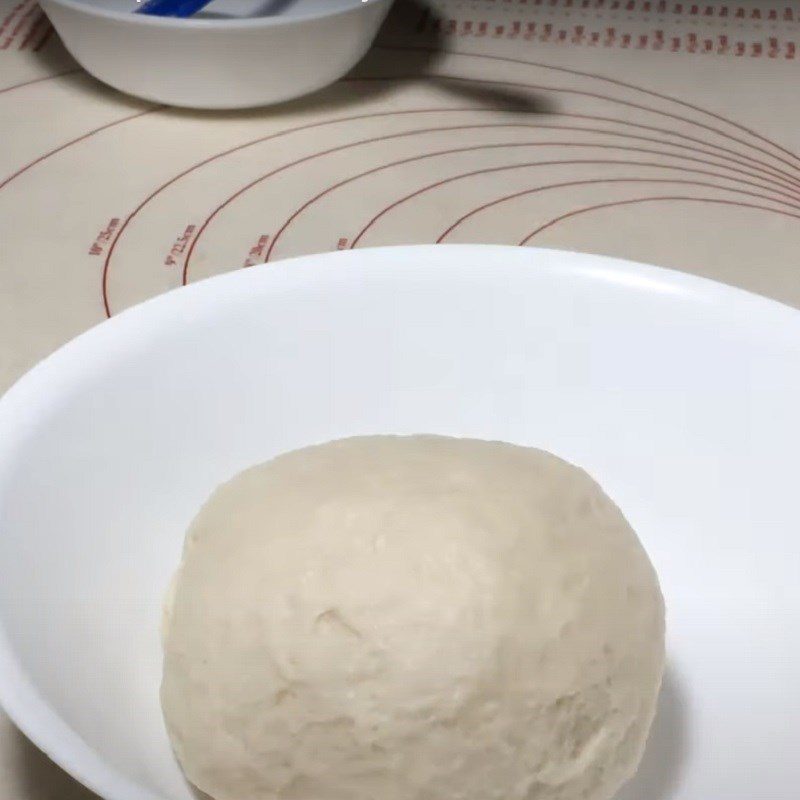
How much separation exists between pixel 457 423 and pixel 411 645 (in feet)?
0.75

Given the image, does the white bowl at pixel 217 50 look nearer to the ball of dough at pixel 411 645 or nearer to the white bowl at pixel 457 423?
the white bowl at pixel 457 423

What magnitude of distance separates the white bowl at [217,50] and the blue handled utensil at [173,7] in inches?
3.3

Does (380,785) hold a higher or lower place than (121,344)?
lower

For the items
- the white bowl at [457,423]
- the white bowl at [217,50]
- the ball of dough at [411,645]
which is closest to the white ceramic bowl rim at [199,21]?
the white bowl at [217,50]

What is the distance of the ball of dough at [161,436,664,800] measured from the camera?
43 cm

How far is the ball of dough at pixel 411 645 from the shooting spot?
0.43 m

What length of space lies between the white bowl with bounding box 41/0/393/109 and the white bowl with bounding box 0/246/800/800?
0.49 metres

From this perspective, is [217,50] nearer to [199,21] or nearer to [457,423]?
[199,21]

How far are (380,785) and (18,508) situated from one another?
8.0 inches

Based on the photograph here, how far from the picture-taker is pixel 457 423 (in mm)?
647

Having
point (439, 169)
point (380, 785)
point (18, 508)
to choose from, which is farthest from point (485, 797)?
point (439, 169)

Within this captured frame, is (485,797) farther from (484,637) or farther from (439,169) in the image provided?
(439,169)

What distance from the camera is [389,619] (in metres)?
0.44

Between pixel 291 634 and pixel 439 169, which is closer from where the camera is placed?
pixel 291 634
